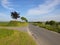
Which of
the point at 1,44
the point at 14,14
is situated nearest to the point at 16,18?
the point at 14,14

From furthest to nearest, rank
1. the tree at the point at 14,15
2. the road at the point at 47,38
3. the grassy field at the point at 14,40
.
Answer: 1. the tree at the point at 14,15
2. the road at the point at 47,38
3. the grassy field at the point at 14,40

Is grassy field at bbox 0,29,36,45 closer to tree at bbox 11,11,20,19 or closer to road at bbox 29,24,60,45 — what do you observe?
road at bbox 29,24,60,45

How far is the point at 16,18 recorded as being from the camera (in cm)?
8569

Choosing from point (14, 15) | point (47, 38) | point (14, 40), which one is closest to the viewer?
point (14, 40)

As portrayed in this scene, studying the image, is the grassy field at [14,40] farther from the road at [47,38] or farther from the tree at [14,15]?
the tree at [14,15]

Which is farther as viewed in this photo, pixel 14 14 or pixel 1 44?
pixel 14 14

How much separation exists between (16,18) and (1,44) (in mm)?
73516

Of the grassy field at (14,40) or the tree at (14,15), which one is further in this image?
the tree at (14,15)

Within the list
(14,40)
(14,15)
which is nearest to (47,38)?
(14,40)

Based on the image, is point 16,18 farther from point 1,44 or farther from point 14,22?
point 1,44

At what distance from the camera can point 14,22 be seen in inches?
3172

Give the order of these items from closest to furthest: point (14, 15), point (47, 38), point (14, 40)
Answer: point (14, 40) < point (47, 38) < point (14, 15)

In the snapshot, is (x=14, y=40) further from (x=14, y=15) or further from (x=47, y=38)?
(x=14, y=15)

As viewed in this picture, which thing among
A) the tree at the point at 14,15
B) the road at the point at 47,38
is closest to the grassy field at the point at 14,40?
the road at the point at 47,38
